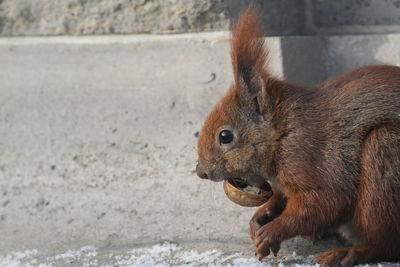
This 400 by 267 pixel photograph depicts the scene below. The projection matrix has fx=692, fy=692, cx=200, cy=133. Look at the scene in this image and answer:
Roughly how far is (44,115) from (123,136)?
366 mm

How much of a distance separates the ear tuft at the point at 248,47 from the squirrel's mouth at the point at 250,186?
36cm

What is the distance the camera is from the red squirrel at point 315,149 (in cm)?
194

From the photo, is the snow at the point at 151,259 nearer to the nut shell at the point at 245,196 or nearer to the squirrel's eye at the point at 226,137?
the nut shell at the point at 245,196

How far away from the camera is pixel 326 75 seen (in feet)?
9.53

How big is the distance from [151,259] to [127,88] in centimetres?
89

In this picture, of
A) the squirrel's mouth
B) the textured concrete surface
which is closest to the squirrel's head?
the squirrel's mouth

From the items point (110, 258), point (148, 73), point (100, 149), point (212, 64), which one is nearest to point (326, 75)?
point (212, 64)

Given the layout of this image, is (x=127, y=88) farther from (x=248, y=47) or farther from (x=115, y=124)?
(x=248, y=47)

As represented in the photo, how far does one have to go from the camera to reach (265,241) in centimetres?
201

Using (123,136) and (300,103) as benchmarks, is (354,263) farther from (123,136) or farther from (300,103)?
(123,136)

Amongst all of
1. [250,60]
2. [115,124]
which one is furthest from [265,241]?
[115,124]

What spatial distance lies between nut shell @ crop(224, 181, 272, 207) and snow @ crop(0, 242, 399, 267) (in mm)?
176

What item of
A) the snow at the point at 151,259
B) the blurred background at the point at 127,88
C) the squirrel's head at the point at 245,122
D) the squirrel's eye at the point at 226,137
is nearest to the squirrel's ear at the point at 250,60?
the squirrel's head at the point at 245,122

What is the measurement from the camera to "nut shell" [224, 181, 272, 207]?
227cm
